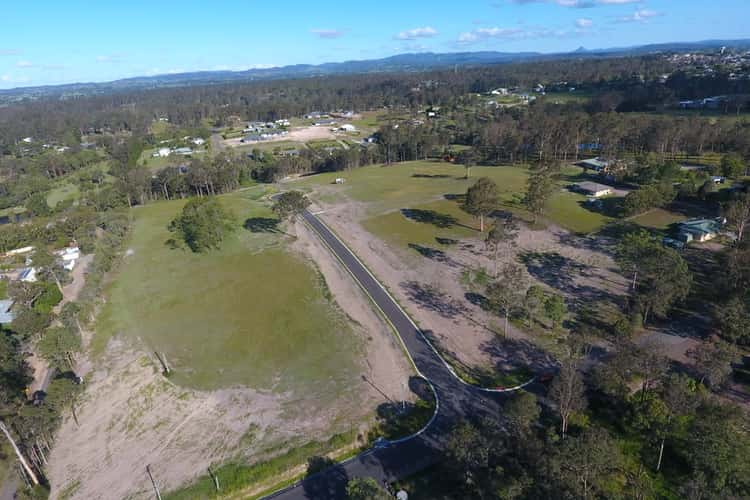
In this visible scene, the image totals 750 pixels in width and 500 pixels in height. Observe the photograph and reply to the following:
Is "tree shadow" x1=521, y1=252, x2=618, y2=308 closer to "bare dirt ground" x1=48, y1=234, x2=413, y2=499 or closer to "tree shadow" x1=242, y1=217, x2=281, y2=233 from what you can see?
"bare dirt ground" x1=48, y1=234, x2=413, y2=499

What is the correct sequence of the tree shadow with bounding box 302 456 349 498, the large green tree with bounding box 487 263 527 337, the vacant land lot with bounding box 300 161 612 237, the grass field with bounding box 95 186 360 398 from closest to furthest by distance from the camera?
1. the tree shadow with bounding box 302 456 349 498
2. the grass field with bounding box 95 186 360 398
3. the large green tree with bounding box 487 263 527 337
4. the vacant land lot with bounding box 300 161 612 237

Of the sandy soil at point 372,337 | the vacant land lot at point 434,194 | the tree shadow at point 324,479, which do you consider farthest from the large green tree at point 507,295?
the vacant land lot at point 434,194

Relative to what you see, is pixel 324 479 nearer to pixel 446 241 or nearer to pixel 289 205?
pixel 446 241

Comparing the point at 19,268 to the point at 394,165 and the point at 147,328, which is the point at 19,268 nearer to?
the point at 147,328

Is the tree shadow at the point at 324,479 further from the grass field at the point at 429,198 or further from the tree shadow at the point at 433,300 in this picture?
the grass field at the point at 429,198

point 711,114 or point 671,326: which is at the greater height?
point 711,114

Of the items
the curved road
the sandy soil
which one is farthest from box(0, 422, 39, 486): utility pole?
the sandy soil

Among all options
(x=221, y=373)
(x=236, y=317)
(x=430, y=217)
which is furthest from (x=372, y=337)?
(x=430, y=217)

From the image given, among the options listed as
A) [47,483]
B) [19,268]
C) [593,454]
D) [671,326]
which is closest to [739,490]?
[593,454]
